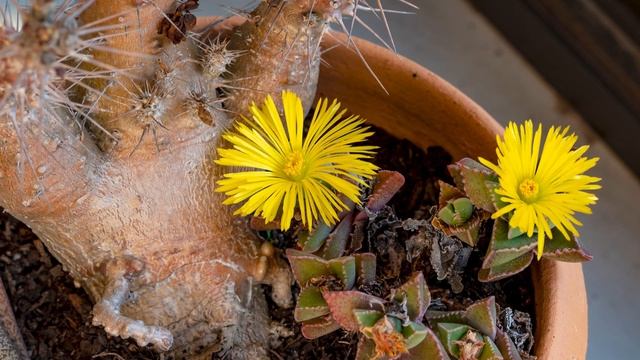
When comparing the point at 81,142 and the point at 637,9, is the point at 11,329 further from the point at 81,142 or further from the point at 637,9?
the point at 637,9

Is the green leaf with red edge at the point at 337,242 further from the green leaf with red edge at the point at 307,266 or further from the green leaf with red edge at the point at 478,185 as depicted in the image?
the green leaf with red edge at the point at 478,185

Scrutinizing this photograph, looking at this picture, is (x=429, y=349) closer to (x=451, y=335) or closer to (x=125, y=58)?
(x=451, y=335)

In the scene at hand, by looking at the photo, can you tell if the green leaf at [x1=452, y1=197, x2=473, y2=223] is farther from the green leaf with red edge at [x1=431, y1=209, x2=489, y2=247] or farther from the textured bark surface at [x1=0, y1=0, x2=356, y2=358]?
the textured bark surface at [x1=0, y1=0, x2=356, y2=358]

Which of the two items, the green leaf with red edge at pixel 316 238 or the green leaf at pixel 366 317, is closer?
the green leaf at pixel 366 317

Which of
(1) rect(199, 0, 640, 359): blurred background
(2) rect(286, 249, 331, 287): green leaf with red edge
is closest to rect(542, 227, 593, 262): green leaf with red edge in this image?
(2) rect(286, 249, 331, 287): green leaf with red edge

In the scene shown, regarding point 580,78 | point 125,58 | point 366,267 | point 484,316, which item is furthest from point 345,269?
point 580,78

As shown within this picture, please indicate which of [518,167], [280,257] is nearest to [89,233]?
[280,257]

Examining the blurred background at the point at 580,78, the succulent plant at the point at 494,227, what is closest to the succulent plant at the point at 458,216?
the succulent plant at the point at 494,227
